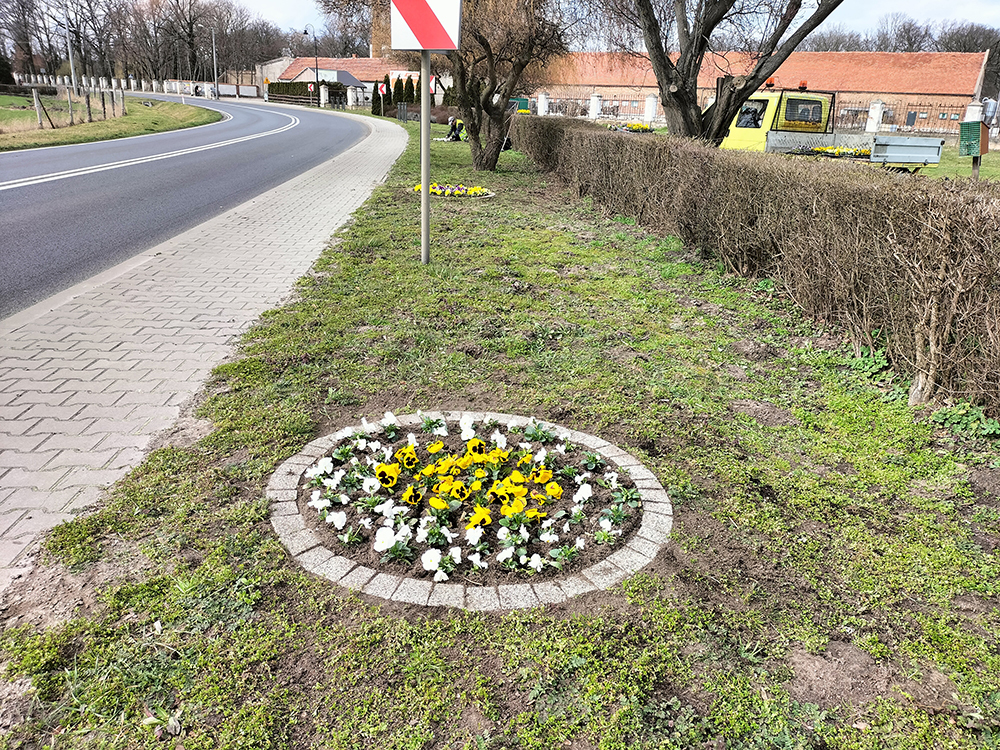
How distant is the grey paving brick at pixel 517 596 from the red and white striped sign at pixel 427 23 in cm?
553

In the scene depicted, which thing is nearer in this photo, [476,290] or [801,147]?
[476,290]

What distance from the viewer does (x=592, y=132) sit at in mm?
12852

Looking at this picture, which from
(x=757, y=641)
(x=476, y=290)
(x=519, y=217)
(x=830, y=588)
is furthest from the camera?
(x=519, y=217)

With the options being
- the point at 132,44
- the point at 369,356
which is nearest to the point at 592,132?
the point at 369,356

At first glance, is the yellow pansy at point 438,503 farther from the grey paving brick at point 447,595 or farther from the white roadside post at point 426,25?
the white roadside post at point 426,25

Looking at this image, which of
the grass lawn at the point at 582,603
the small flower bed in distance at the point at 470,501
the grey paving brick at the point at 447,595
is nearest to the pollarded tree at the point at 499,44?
the grass lawn at the point at 582,603

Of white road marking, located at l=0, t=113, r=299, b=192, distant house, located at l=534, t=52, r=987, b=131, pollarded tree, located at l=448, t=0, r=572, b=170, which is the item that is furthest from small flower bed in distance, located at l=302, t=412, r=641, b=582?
distant house, located at l=534, t=52, r=987, b=131

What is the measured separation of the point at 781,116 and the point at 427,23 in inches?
511

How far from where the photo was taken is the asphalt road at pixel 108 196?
7406mm

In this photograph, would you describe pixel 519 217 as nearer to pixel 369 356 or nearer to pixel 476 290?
pixel 476 290

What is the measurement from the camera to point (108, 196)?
11.9 meters

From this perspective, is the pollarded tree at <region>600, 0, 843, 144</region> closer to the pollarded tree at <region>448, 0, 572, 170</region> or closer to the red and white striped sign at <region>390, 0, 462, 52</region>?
the pollarded tree at <region>448, 0, 572, 170</region>

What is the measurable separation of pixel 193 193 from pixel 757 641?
13.2 meters

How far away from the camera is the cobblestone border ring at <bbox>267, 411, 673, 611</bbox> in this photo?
101 inches
